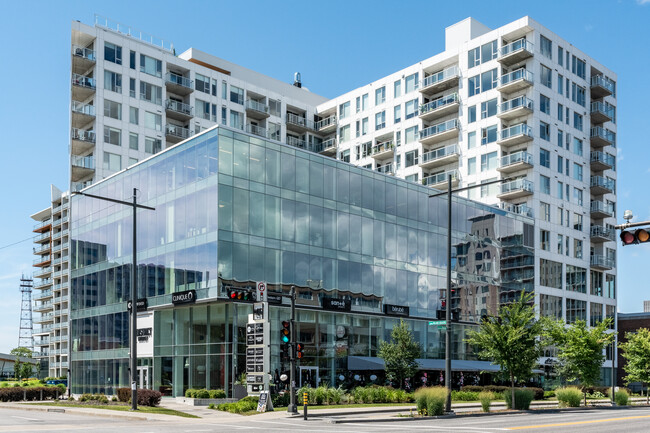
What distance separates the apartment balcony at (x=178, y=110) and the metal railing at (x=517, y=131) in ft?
107

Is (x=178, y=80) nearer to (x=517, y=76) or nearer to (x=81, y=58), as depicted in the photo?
(x=81, y=58)

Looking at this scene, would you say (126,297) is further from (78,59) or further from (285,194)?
(78,59)

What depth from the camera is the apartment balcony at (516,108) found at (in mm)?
69562

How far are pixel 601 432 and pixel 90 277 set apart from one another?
4344 cm

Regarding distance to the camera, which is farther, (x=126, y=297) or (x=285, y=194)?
(x=126, y=297)

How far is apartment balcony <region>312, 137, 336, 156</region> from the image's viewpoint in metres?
88.8

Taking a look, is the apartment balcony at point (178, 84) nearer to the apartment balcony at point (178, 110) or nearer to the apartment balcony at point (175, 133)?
the apartment balcony at point (178, 110)

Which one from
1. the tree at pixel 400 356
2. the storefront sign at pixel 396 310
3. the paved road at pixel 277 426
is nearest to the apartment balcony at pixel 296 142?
the storefront sign at pixel 396 310

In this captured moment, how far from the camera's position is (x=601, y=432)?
2236 cm

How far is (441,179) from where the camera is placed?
7725 cm

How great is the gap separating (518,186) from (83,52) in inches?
1751

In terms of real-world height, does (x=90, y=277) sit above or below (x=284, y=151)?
below

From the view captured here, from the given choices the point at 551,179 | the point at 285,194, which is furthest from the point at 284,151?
the point at 551,179

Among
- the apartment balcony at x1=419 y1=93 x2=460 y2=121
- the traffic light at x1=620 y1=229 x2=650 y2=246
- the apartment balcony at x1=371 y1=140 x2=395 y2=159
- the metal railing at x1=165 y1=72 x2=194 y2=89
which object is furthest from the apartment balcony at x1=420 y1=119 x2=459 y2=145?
the traffic light at x1=620 y1=229 x2=650 y2=246
